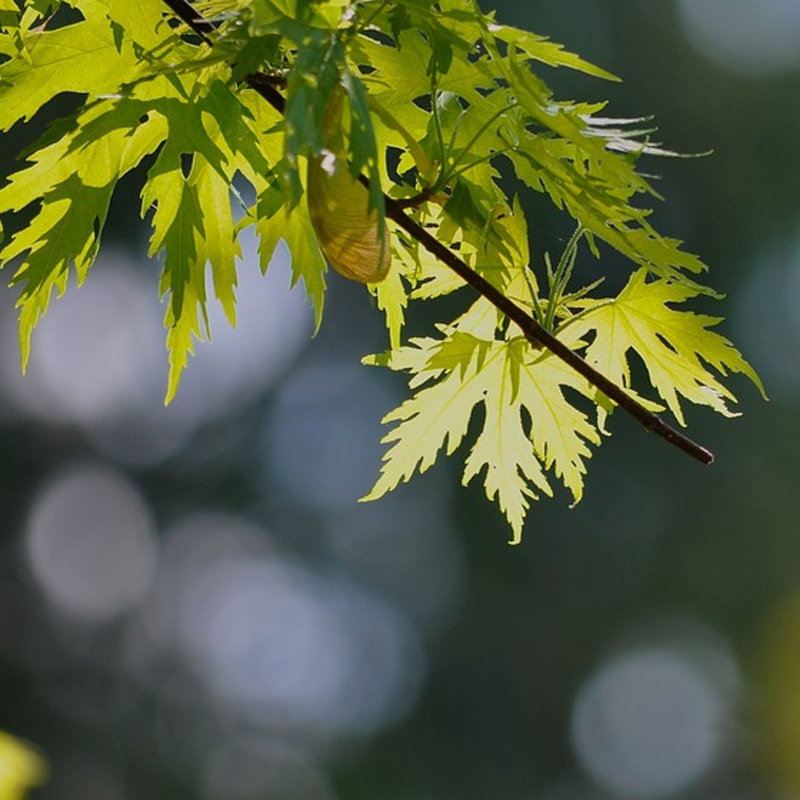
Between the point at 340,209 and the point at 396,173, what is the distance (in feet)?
0.52

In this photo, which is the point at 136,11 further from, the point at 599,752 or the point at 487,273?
the point at 599,752

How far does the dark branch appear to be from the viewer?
62cm

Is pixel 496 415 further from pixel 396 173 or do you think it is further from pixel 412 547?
pixel 412 547

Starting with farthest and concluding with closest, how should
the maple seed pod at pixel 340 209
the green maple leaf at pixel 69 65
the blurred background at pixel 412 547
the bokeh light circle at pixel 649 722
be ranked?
the bokeh light circle at pixel 649 722 < the blurred background at pixel 412 547 < the green maple leaf at pixel 69 65 < the maple seed pod at pixel 340 209

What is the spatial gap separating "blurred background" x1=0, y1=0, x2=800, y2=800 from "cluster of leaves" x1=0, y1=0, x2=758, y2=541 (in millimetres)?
6737

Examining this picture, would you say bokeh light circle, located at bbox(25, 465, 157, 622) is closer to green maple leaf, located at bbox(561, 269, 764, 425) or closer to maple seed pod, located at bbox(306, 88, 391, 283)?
green maple leaf, located at bbox(561, 269, 764, 425)

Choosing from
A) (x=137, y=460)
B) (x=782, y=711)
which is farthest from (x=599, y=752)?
(x=137, y=460)

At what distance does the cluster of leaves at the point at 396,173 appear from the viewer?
0.59m

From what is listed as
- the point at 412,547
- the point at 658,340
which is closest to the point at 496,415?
the point at 658,340

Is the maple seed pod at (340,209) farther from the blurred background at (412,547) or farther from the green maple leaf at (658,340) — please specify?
the blurred background at (412,547)

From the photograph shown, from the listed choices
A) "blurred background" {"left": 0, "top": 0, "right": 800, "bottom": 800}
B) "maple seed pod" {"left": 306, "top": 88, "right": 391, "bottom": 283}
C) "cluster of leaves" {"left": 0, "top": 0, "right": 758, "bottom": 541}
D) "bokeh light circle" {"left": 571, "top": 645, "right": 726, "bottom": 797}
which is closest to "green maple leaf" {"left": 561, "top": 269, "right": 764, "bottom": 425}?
"cluster of leaves" {"left": 0, "top": 0, "right": 758, "bottom": 541}

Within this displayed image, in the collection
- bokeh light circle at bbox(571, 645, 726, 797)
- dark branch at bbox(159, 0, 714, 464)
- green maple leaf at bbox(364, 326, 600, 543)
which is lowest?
bokeh light circle at bbox(571, 645, 726, 797)

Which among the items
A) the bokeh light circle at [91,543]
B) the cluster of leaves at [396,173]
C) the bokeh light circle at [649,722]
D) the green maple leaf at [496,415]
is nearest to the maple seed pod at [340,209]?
the cluster of leaves at [396,173]

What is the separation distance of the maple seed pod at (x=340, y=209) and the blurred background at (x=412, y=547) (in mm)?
6923
